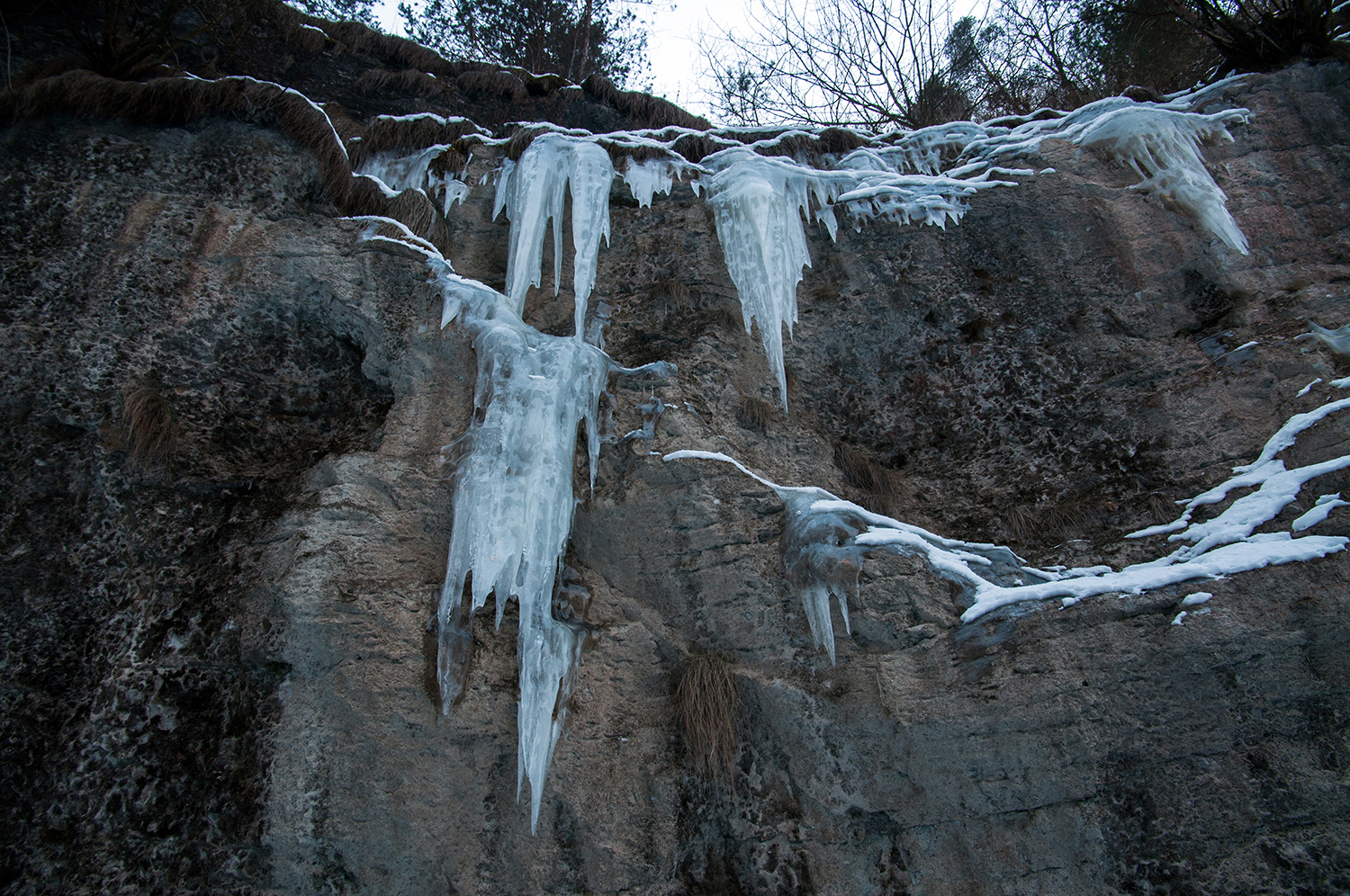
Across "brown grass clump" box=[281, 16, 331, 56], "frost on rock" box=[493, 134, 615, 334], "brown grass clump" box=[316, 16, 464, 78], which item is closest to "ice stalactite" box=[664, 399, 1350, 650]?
"frost on rock" box=[493, 134, 615, 334]

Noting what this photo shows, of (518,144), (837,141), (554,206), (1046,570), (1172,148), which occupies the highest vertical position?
(837,141)

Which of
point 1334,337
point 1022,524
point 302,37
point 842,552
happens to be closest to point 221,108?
point 302,37

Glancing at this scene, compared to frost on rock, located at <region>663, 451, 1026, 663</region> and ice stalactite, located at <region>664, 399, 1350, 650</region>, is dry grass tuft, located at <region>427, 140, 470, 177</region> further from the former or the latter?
frost on rock, located at <region>663, 451, 1026, 663</region>

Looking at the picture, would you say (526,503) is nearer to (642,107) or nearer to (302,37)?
(642,107)

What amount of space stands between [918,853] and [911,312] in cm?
372

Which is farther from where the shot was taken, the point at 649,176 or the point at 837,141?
the point at 837,141

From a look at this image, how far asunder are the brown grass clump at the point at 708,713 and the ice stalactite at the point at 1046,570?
548 mm

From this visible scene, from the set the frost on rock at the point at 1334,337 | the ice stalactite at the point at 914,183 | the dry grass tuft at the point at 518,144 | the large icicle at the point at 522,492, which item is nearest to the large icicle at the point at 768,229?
the ice stalactite at the point at 914,183

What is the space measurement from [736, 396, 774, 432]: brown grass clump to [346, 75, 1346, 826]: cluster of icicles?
0.34 metres

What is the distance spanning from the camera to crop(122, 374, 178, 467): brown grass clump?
12.8ft

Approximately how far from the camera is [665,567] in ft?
13.8

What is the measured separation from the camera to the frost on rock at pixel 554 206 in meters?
5.16

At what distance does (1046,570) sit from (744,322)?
2.58 meters

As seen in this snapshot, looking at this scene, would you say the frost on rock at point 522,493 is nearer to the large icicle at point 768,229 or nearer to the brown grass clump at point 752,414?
Result: the brown grass clump at point 752,414
